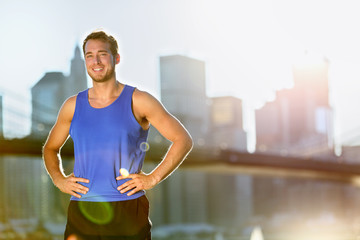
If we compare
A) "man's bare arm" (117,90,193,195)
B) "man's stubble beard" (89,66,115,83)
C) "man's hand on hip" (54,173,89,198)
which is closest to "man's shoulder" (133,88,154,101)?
"man's bare arm" (117,90,193,195)

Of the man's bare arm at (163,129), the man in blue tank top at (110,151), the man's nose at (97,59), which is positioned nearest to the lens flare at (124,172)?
the man in blue tank top at (110,151)

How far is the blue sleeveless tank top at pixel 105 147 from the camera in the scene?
271cm

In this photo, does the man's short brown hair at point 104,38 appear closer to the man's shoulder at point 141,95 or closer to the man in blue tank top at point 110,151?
the man in blue tank top at point 110,151

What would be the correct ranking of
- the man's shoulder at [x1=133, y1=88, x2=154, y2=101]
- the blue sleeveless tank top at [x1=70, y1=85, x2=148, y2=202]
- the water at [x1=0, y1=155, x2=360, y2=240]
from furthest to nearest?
the water at [x1=0, y1=155, x2=360, y2=240] < the man's shoulder at [x1=133, y1=88, x2=154, y2=101] < the blue sleeveless tank top at [x1=70, y1=85, x2=148, y2=202]

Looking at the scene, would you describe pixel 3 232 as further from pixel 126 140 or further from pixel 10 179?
pixel 126 140

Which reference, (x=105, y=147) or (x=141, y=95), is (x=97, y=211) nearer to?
(x=105, y=147)

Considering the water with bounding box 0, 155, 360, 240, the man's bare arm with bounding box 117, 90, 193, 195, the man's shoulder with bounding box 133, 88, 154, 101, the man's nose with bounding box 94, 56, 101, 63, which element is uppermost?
the man's nose with bounding box 94, 56, 101, 63

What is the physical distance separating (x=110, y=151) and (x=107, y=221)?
303 millimetres

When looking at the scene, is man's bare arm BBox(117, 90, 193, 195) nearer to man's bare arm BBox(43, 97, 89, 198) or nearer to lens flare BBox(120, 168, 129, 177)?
lens flare BBox(120, 168, 129, 177)

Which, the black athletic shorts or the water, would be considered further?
the water

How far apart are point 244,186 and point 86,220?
3948 inches

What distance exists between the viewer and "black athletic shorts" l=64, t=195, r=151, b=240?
275cm

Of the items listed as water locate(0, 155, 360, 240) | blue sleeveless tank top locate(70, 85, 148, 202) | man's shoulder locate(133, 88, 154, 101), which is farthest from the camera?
water locate(0, 155, 360, 240)

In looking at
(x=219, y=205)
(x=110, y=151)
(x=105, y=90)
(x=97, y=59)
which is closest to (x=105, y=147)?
(x=110, y=151)
